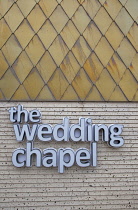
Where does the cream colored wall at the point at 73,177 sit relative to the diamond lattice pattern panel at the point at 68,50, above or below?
below

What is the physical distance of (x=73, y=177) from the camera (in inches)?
170

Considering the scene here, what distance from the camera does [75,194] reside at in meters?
4.27

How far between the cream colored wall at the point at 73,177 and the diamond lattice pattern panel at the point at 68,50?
13.9 inches

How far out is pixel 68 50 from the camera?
15.4 feet

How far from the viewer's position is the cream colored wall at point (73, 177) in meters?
4.23

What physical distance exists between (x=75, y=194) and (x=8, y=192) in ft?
4.21

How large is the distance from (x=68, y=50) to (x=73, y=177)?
2.60 metres

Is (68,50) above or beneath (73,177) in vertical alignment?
above

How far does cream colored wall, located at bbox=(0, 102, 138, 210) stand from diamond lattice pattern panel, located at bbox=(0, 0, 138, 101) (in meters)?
0.35

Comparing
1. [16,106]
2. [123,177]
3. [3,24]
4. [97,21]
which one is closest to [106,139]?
[123,177]

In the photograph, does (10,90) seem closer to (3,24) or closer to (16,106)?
(16,106)

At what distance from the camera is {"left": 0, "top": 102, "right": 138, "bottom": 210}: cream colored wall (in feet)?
13.9

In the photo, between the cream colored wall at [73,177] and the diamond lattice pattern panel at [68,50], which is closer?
the cream colored wall at [73,177]

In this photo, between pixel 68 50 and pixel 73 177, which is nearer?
pixel 73 177
